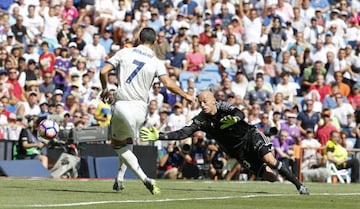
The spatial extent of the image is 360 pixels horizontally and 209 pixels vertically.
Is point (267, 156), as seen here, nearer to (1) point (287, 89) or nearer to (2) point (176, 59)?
(1) point (287, 89)

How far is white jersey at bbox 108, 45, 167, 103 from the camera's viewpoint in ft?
48.3

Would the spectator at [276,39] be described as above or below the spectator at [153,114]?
above

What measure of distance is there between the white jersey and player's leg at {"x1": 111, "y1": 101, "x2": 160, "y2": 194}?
0.12 metres

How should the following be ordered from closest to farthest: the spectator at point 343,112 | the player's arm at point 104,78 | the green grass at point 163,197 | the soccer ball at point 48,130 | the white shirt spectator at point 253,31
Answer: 1. the green grass at point 163,197
2. the player's arm at point 104,78
3. the soccer ball at point 48,130
4. the spectator at point 343,112
5. the white shirt spectator at point 253,31

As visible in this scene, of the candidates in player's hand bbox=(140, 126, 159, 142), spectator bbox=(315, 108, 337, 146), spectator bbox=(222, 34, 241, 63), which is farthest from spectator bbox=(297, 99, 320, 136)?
player's hand bbox=(140, 126, 159, 142)

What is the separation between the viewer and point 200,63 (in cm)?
3052

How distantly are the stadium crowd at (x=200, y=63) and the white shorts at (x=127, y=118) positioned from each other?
10490mm

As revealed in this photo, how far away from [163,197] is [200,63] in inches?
644

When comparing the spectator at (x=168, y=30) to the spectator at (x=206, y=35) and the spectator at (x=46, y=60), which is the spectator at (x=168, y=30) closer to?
the spectator at (x=206, y=35)

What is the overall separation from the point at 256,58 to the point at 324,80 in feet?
6.86

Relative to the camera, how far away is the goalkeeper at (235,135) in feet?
52.0

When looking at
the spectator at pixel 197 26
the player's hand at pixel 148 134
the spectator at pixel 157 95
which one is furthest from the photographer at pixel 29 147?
the spectator at pixel 197 26

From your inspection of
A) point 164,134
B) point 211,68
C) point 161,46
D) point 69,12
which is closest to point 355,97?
point 211,68

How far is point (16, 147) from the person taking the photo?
23.5m
